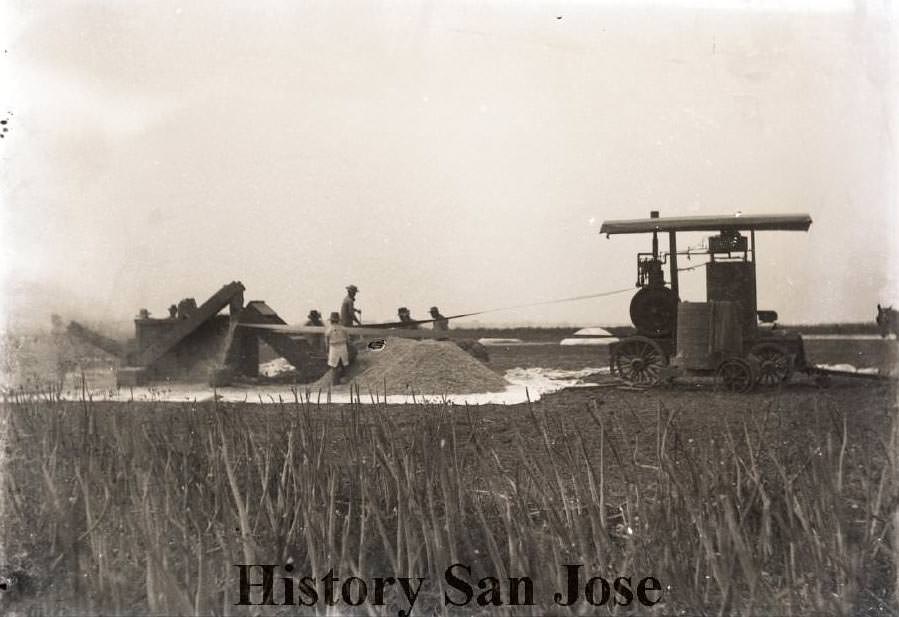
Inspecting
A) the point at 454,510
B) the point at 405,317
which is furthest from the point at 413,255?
the point at 454,510

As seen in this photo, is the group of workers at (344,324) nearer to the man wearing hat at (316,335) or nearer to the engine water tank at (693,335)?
the man wearing hat at (316,335)

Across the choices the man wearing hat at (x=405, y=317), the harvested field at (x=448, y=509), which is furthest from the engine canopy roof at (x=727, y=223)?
the man wearing hat at (x=405, y=317)

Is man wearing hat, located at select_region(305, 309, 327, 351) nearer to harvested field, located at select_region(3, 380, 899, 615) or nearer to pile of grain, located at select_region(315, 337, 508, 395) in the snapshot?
pile of grain, located at select_region(315, 337, 508, 395)

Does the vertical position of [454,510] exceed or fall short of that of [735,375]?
it falls short

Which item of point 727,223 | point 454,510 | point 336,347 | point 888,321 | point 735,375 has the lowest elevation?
point 454,510

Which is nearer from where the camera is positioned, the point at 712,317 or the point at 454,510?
the point at 454,510

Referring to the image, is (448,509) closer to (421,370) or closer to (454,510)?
(454,510)

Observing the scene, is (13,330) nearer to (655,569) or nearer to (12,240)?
(12,240)
